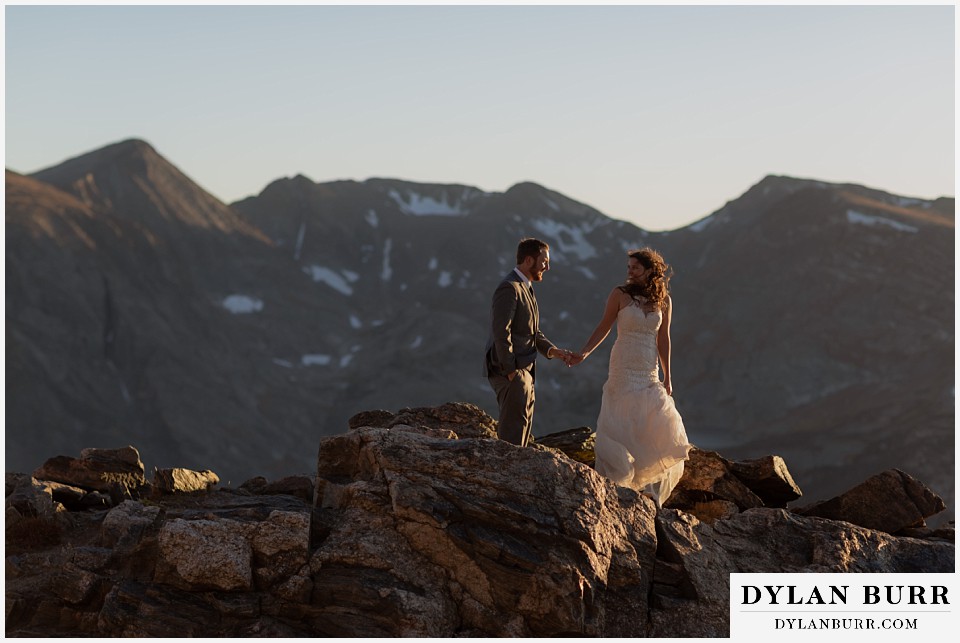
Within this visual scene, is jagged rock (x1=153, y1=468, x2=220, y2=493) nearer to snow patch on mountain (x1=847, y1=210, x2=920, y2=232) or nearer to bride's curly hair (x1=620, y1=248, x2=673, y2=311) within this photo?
bride's curly hair (x1=620, y1=248, x2=673, y2=311)

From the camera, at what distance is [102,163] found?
17400 cm

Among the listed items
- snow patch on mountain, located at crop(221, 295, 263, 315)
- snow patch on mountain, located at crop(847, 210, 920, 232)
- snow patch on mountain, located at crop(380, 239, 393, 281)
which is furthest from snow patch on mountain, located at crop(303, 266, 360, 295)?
snow patch on mountain, located at crop(847, 210, 920, 232)

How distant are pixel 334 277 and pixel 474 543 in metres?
172

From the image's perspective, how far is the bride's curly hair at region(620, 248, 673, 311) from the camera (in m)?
13.3

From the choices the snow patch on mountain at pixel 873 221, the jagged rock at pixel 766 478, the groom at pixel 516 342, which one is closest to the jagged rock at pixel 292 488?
the groom at pixel 516 342

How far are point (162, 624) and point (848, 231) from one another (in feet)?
510

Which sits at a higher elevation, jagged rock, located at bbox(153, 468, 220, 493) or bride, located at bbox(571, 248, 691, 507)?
bride, located at bbox(571, 248, 691, 507)

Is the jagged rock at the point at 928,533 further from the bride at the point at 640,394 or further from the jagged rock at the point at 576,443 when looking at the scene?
the jagged rock at the point at 576,443

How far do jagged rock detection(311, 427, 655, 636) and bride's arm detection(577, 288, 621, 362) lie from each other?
1919mm

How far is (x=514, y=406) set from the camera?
43.7 ft

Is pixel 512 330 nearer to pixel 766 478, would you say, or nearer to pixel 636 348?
pixel 636 348

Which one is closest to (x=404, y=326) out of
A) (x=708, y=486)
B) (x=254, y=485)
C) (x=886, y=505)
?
(x=254, y=485)

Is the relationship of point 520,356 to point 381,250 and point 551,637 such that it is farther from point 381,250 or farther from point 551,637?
point 381,250

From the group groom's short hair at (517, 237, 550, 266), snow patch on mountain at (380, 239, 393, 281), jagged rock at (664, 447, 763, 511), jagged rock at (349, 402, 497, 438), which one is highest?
snow patch on mountain at (380, 239, 393, 281)
